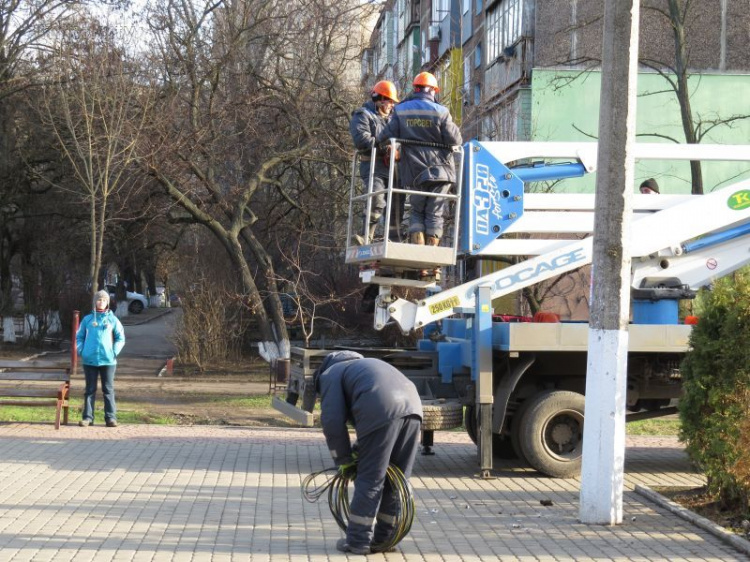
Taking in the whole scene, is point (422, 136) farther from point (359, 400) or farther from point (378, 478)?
point (378, 478)

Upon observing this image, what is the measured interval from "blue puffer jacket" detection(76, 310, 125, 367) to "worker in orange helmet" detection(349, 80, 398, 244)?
5.24 metres

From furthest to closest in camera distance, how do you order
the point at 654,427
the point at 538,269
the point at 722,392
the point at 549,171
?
1. the point at 654,427
2. the point at 549,171
3. the point at 538,269
4. the point at 722,392

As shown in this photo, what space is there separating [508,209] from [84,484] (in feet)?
16.0

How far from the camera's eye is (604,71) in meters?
8.03

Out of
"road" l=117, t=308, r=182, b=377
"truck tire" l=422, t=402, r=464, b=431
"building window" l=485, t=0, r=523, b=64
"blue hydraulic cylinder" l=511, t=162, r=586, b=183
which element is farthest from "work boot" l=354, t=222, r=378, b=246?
"building window" l=485, t=0, r=523, b=64

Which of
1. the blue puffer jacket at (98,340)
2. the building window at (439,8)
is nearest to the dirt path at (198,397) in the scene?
the blue puffer jacket at (98,340)

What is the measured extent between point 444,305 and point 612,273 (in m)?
2.68

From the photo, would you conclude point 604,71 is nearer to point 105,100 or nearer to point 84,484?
point 84,484

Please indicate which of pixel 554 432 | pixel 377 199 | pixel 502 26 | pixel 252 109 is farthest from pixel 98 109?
pixel 554 432

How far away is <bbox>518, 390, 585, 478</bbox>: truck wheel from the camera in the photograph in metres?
10.1

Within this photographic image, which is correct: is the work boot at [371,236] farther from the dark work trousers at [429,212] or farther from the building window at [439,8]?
the building window at [439,8]

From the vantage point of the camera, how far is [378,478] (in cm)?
670

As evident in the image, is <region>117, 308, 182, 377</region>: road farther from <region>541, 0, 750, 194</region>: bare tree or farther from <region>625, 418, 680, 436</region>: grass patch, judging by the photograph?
<region>625, 418, 680, 436</region>: grass patch

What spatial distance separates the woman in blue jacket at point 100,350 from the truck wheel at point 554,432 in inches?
238
